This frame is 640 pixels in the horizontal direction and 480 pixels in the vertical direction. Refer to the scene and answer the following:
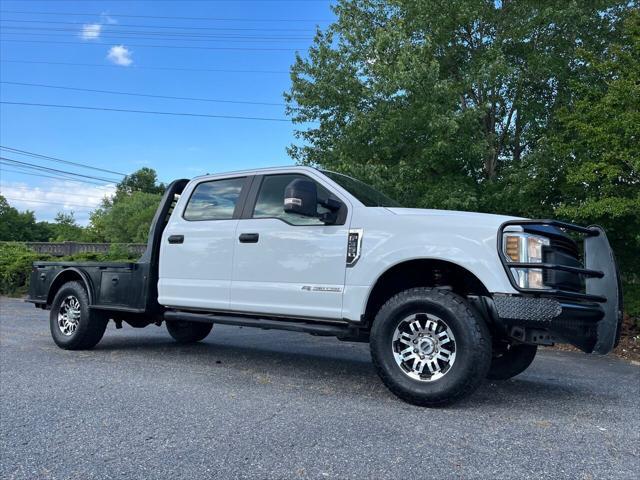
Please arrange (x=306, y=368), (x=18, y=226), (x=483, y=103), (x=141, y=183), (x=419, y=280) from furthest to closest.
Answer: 1. (x=141, y=183)
2. (x=18, y=226)
3. (x=483, y=103)
4. (x=306, y=368)
5. (x=419, y=280)

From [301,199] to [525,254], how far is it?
1.85 m

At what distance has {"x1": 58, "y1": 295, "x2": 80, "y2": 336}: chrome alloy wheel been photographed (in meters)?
6.47

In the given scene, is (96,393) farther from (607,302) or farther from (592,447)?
(607,302)

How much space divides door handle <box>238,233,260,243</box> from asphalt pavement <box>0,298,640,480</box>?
4.45 feet

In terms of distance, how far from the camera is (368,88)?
11.7 meters

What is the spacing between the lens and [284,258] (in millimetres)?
4840

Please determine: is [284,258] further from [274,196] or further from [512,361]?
[512,361]

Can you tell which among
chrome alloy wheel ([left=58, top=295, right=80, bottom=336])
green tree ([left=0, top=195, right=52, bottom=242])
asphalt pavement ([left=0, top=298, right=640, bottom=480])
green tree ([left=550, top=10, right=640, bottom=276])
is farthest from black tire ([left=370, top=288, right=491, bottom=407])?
green tree ([left=0, top=195, right=52, bottom=242])

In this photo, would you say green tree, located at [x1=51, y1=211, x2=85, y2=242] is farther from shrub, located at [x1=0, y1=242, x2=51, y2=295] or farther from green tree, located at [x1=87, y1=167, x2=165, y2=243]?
shrub, located at [x1=0, y1=242, x2=51, y2=295]

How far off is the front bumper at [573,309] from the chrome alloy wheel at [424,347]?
1.51 ft

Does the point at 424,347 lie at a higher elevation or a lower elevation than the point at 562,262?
lower

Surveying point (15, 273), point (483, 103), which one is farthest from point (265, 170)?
point (15, 273)

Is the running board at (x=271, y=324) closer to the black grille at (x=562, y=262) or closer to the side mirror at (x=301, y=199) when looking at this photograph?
the side mirror at (x=301, y=199)

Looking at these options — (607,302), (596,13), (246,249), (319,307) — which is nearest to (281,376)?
(319,307)
